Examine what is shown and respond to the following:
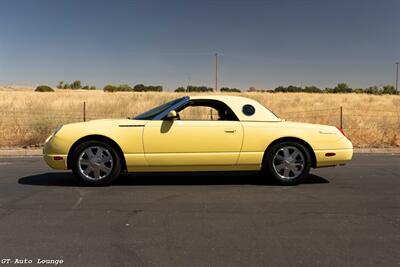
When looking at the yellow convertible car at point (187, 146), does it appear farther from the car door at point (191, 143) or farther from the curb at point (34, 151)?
the curb at point (34, 151)

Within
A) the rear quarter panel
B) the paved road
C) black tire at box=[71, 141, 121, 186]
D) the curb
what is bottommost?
the paved road

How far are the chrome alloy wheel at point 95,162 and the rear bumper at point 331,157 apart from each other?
3.31 meters

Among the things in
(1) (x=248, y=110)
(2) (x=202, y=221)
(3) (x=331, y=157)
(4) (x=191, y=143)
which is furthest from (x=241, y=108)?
(2) (x=202, y=221)

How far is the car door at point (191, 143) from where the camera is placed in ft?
23.5

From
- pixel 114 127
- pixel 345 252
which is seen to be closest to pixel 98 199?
pixel 114 127

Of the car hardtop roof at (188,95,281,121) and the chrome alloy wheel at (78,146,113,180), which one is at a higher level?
the car hardtop roof at (188,95,281,121)

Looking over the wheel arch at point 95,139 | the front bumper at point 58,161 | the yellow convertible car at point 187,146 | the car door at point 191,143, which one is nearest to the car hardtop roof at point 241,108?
the yellow convertible car at point 187,146

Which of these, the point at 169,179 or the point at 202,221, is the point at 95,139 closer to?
the point at 169,179

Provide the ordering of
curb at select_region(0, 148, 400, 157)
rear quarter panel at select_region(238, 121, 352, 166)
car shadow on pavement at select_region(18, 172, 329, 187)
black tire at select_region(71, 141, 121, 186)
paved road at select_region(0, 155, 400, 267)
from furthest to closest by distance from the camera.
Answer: curb at select_region(0, 148, 400, 157) < car shadow on pavement at select_region(18, 172, 329, 187) < rear quarter panel at select_region(238, 121, 352, 166) < black tire at select_region(71, 141, 121, 186) < paved road at select_region(0, 155, 400, 267)

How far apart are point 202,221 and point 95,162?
2587 mm

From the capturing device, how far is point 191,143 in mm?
7195

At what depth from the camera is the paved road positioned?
13.6 ft

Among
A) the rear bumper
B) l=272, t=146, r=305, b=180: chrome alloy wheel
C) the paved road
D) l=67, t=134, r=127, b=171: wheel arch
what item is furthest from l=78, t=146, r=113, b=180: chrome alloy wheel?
the rear bumper

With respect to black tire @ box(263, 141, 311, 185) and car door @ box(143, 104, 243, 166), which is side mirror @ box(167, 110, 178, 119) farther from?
black tire @ box(263, 141, 311, 185)
